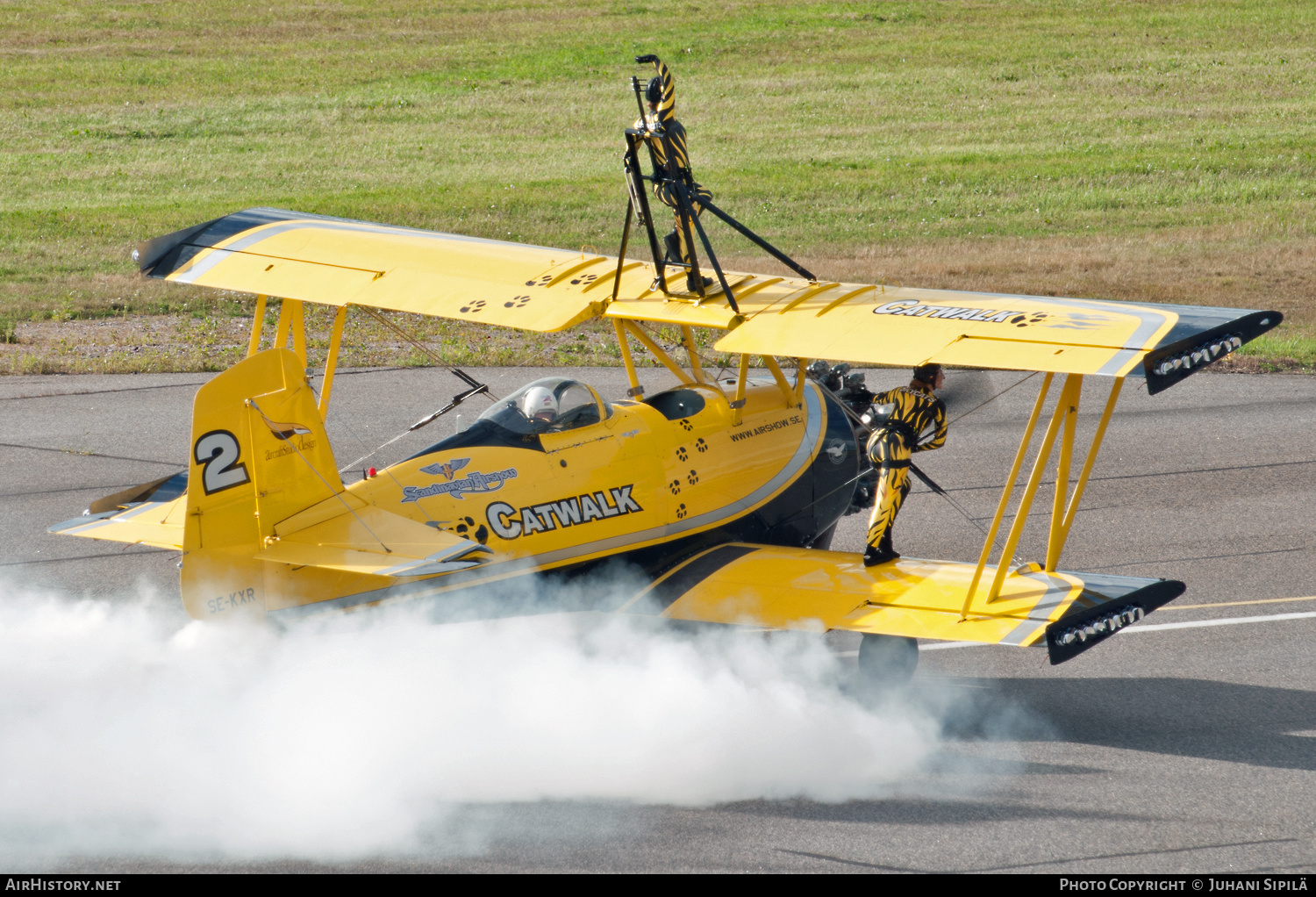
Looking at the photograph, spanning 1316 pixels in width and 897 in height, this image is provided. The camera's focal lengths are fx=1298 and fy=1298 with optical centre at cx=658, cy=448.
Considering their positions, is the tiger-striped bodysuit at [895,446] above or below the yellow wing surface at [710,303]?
below

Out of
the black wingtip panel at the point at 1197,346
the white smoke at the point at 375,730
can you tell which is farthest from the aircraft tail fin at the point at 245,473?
the black wingtip panel at the point at 1197,346

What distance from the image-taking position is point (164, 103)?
115ft

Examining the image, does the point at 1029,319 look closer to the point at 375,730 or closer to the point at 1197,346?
the point at 1197,346

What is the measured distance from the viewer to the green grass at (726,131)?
77.6 ft

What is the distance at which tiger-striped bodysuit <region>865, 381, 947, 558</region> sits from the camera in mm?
8453

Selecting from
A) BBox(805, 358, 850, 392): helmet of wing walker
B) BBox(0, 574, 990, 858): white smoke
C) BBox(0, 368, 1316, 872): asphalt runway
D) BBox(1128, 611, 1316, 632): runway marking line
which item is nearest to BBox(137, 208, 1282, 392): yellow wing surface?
BBox(805, 358, 850, 392): helmet of wing walker

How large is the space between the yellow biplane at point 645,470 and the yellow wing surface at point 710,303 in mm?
25

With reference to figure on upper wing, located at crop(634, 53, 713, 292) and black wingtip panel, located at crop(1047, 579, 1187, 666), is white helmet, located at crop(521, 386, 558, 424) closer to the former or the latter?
figure on upper wing, located at crop(634, 53, 713, 292)

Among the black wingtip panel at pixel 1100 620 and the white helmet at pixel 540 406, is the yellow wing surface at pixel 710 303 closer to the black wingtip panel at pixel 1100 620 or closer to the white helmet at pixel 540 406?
the white helmet at pixel 540 406

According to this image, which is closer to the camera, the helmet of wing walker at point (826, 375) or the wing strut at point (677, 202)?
the wing strut at point (677, 202)

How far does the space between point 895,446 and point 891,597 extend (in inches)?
39.6

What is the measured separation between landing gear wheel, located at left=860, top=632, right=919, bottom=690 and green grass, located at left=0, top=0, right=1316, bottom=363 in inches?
532

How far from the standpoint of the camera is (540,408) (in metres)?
8.65

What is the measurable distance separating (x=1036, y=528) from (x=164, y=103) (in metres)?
30.5
